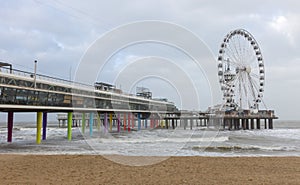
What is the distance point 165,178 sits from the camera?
8375 mm

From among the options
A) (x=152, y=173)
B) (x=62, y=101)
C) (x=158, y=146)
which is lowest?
(x=158, y=146)

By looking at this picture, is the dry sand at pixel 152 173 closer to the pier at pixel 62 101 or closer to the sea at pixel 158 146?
the sea at pixel 158 146

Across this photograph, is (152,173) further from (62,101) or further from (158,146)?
(62,101)

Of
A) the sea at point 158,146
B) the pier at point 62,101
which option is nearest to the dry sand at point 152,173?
the sea at point 158,146

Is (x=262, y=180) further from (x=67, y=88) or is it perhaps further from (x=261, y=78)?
(x=261, y=78)

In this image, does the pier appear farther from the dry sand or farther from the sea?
the dry sand

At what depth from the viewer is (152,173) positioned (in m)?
9.23

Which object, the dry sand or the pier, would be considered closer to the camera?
the dry sand

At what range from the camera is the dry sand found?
26.4ft

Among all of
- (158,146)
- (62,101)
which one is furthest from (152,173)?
(62,101)

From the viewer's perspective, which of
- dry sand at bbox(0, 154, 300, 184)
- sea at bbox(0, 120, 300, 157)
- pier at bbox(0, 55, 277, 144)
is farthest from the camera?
pier at bbox(0, 55, 277, 144)

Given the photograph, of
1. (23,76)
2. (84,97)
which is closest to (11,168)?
(23,76)

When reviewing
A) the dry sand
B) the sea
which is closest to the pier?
the sea

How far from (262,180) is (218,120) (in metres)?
50.0
